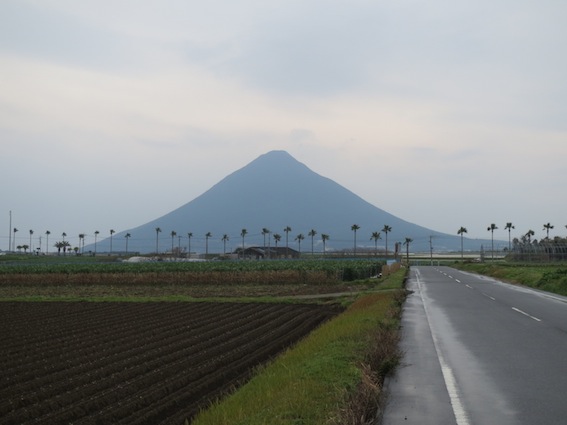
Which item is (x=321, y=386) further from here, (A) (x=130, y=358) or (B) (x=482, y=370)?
(A) (x=130, y=358)

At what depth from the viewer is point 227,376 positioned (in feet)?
40.6

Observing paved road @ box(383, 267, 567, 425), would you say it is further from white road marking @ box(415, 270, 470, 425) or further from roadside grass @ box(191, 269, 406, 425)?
roadside grass @ box(191, 269, 406, 425)

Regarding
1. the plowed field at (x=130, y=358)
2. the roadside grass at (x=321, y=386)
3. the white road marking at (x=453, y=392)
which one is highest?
the roadside grass at (x=321, y=386)

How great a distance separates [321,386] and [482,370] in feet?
12.5

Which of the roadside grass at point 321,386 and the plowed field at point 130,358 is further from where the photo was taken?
the plowed field at point 130,358

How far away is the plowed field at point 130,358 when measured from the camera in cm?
988

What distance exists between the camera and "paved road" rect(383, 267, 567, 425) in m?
8.23

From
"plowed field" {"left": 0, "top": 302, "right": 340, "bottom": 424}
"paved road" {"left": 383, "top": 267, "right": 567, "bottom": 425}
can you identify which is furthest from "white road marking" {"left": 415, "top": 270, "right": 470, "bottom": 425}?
"plowed field" {"left": 0, "top": 302, "right": 340, "bottom": 424}

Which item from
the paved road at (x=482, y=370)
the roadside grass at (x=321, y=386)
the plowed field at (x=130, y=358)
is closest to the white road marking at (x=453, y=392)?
the paved road at (x=482, y=370)

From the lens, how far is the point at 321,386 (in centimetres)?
899

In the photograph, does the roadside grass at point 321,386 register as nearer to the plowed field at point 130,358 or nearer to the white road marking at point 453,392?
the white road marking at point 453,392

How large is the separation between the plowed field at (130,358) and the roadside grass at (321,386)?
1178 mm

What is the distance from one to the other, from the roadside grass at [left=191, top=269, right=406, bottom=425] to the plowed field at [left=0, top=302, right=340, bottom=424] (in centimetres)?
118

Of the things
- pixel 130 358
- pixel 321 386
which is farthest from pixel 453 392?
pixel 130 358
